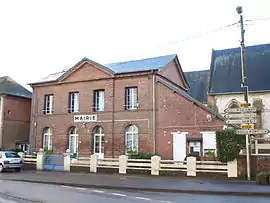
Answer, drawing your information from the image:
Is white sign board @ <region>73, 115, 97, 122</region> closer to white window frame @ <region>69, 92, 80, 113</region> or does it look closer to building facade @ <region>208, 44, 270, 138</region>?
white window frame @ <region>69, 92, 80, 113</region>

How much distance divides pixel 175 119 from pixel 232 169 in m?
7.08

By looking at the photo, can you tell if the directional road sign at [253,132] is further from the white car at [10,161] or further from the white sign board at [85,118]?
the white car at [10,161]

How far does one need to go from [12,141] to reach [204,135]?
66.9ft

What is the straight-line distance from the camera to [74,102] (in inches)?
1147

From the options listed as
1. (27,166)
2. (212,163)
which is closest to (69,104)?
(27,166)

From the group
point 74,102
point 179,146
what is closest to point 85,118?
point 74,102

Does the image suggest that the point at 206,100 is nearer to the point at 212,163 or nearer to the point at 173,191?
the point at 212,163

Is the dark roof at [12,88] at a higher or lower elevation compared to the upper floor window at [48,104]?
higher

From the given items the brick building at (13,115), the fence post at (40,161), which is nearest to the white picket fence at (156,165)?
the fence post at (40,161)

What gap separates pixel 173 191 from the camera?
530 inches

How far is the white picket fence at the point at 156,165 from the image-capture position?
59.8ft

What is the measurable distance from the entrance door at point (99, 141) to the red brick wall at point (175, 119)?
16.6ft

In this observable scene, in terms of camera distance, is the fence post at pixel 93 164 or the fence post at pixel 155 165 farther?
the fence post at pixel 93 164

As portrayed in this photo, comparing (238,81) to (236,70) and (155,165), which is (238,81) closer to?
(236,70)
